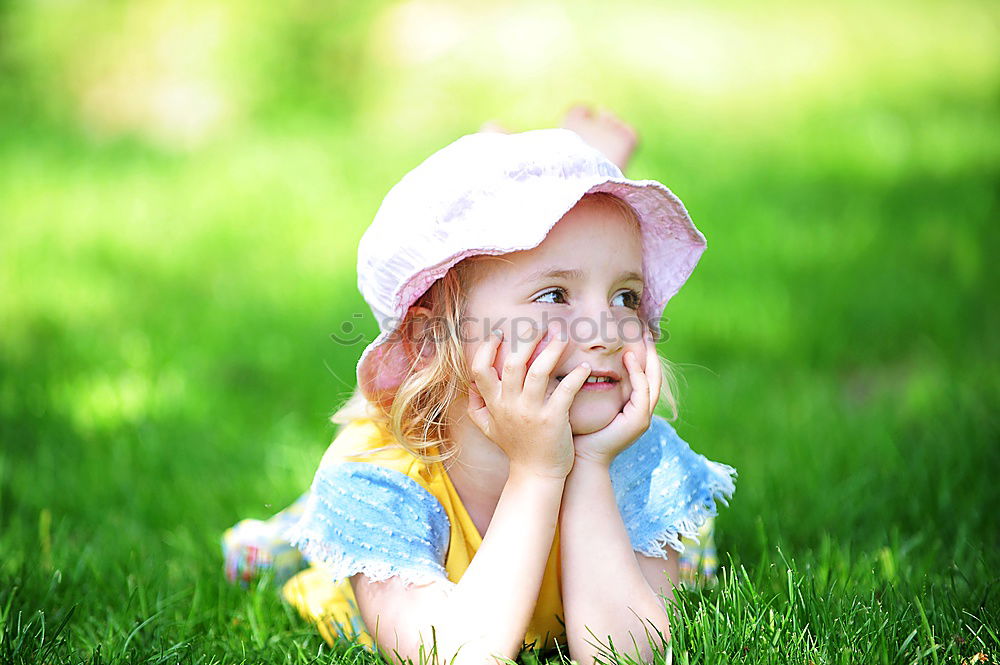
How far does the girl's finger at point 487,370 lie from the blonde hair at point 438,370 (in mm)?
94

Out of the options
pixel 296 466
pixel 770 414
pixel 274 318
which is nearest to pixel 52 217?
pixel 274 318

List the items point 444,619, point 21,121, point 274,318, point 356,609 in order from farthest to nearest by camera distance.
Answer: point 21,121 → point 274,318 → point 356,609 → point 444,619

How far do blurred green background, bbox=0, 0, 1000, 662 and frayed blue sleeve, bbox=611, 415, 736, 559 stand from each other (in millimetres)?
207

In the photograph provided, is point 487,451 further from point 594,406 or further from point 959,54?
point 959,54

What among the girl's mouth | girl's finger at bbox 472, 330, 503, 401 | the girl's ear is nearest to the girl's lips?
the girl's mouth

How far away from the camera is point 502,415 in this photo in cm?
185

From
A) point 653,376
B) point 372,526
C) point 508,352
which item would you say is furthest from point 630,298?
point 372,526

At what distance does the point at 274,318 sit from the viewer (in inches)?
171

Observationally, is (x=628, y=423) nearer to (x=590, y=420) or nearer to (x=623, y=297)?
(x=590, y=420)

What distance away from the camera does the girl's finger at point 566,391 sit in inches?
72.1

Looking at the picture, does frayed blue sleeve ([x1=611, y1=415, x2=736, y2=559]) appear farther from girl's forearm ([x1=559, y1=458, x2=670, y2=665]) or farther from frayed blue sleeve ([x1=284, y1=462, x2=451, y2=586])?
frayed blue sleeve ([x1=284, y1=462, x2=451, y2=586])

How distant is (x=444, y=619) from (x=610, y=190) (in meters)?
0.82

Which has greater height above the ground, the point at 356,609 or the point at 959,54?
the point at 959,54

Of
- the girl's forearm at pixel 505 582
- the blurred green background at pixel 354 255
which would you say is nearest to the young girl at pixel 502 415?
the girl's forearm at pixel 505 582
